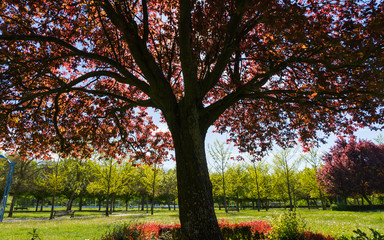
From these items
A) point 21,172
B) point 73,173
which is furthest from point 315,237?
point 21,172

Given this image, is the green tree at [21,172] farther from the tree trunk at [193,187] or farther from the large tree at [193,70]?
the tree trunk at [193,187]

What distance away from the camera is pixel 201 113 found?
528 centimetres

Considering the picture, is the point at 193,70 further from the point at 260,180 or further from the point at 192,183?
the point at 260,180

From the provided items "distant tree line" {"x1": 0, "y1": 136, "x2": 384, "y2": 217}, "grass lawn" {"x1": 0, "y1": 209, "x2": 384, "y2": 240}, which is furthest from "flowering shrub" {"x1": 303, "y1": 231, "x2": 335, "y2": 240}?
"distant tree line" {"x1": 0, "y1": 136, "x2": 384, "y2": 217}

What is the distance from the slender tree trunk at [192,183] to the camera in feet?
13.1

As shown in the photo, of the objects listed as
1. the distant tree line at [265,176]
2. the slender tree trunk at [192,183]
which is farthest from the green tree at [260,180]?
the slender tree trunk at [192,183]

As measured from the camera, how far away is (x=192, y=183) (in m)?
4.23

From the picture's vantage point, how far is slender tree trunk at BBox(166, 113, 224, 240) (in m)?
4.01

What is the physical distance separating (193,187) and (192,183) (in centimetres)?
8

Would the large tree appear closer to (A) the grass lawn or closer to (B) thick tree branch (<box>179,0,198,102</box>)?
(B) thick tree branch (<box>179,0,198,102</box>)

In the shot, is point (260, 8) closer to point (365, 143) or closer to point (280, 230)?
point (280, 230)

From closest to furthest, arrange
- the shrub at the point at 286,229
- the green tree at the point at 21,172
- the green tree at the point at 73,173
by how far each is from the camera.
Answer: the shrub at the point at 286,229
the green tree at the point at 73,173
the green tree at the point at 21,172

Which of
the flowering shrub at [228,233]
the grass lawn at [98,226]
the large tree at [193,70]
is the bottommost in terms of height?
the grass lawn at [98,226]

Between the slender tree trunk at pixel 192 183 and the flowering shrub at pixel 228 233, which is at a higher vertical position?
the slender tree trunk at pixel 192 183
